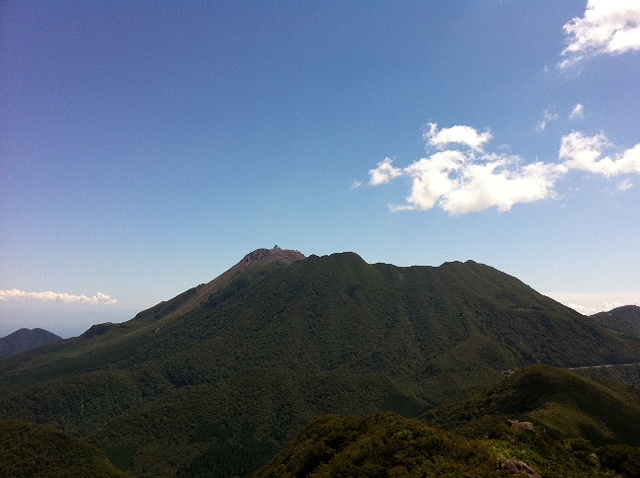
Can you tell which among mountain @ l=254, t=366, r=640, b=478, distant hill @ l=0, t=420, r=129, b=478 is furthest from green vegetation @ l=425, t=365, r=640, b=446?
distant hill @ l=0, t=420, r=129, b=478

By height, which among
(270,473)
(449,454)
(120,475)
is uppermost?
(449,454)

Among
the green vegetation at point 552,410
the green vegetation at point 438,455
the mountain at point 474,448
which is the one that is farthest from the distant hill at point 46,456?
the green vegetation at point 552,410

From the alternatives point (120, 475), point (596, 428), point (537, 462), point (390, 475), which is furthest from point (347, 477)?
point (120, 475)

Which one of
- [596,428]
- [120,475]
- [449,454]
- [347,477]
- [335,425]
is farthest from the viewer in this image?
[120,475]

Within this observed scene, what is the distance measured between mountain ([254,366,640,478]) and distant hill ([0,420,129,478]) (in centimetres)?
10828

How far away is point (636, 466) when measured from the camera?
5466 centimetres

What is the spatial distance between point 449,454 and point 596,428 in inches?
3148

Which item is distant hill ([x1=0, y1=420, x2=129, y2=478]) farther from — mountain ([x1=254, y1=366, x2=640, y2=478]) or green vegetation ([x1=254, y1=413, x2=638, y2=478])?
green vegetation ([x1=254, y1=413, x2=638, y2=478])

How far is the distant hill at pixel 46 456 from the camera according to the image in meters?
142

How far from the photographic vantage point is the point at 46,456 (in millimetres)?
148500

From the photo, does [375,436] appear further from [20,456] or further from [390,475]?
[20,456]

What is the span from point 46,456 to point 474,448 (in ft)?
573

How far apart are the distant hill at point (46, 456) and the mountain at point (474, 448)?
355 ft

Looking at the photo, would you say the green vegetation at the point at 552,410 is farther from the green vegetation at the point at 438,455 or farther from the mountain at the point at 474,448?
the green vegetation at the point at 438,455
